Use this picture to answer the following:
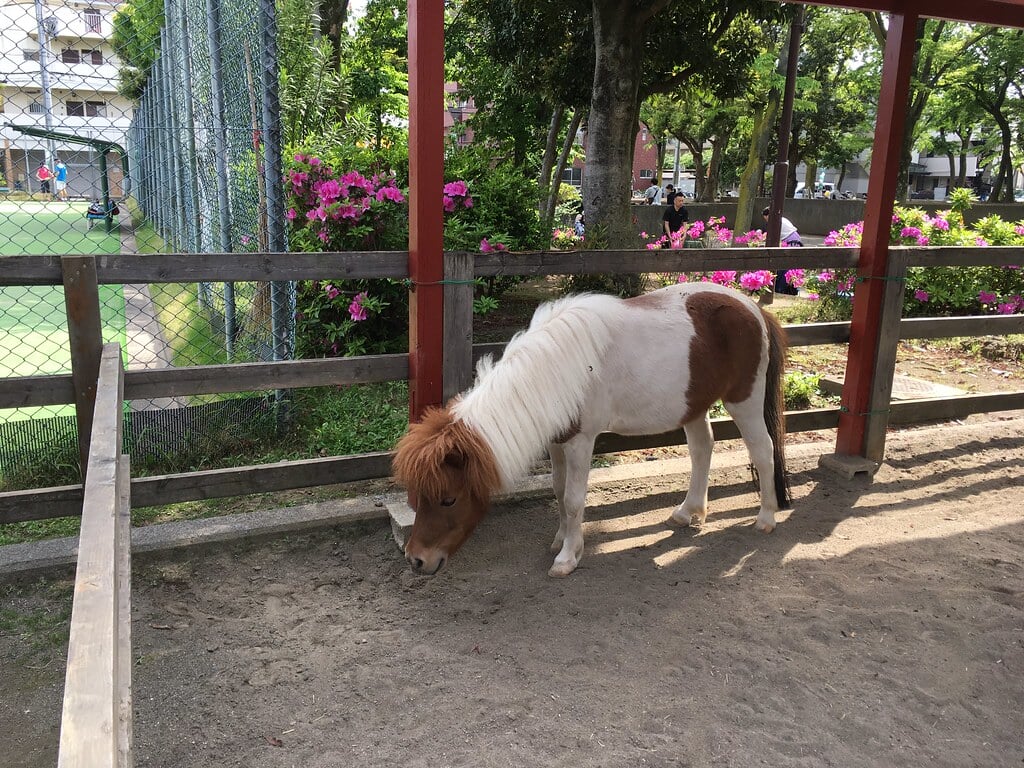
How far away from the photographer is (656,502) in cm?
414

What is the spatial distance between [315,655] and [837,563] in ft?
7.89

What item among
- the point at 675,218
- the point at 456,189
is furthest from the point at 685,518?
the point at 675,218

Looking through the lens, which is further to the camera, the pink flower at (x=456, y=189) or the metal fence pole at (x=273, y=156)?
the pink flower at (x=456, y=189)

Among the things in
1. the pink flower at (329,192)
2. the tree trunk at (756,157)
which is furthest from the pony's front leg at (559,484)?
the tree trunk at (756,157)

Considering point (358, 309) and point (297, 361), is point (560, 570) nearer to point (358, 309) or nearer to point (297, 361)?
point (297, 361)

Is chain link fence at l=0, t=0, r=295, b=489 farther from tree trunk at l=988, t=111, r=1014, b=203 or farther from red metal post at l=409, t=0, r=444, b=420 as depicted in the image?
tree trunk at l=988, t=111, r=1014, b=203

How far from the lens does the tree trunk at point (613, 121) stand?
748cm

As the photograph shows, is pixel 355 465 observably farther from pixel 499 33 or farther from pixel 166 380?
pixel 499 33

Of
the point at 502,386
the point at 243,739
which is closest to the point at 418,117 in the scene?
the point at 502,386

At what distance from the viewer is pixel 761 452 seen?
381 centimetres

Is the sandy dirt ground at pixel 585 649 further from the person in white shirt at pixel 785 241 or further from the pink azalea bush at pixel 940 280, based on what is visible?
the person in white shirt at pixel 785 241

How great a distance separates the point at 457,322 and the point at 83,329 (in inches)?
61.1

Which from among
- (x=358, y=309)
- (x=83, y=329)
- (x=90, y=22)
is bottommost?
(x=358, y=309)

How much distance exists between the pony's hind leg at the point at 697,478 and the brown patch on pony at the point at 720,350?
247 millimetres
